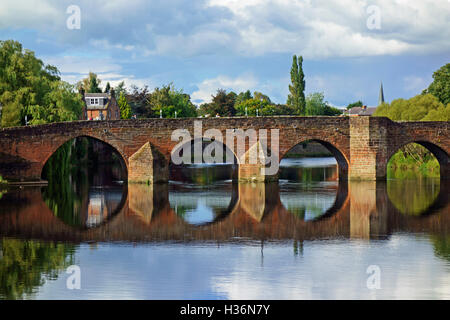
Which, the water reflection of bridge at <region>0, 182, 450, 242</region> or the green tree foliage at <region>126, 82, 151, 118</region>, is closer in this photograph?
the water reflection of bridge at <region>0, 182, 450, 242</region>

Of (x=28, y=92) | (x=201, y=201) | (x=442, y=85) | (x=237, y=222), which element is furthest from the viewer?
(x=442, y=85)

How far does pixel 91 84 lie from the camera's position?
8344 cm

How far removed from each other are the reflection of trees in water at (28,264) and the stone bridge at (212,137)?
1792 cm

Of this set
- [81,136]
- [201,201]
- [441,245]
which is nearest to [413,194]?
[201,201]

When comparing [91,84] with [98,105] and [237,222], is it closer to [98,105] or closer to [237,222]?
[98,105]

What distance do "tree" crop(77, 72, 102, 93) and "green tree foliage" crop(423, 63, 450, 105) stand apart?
4278 cm

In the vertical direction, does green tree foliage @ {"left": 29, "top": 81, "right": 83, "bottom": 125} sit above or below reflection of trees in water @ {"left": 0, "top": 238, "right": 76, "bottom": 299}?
above

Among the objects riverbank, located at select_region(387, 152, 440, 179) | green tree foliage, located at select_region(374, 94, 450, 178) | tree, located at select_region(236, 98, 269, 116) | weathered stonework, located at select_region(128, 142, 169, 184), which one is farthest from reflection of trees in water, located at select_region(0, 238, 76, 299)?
tree, located at select_region(236, 98, 269, 116)

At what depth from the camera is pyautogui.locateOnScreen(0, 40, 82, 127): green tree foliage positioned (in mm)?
39750

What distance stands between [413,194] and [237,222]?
12.9 metres

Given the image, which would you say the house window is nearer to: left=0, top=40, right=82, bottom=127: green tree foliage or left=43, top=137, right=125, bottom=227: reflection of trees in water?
left=43, top=137, right=125, bottom=227: reflection of trees in water

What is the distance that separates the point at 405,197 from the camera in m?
30.1

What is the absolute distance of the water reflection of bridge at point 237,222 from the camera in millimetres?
19922
